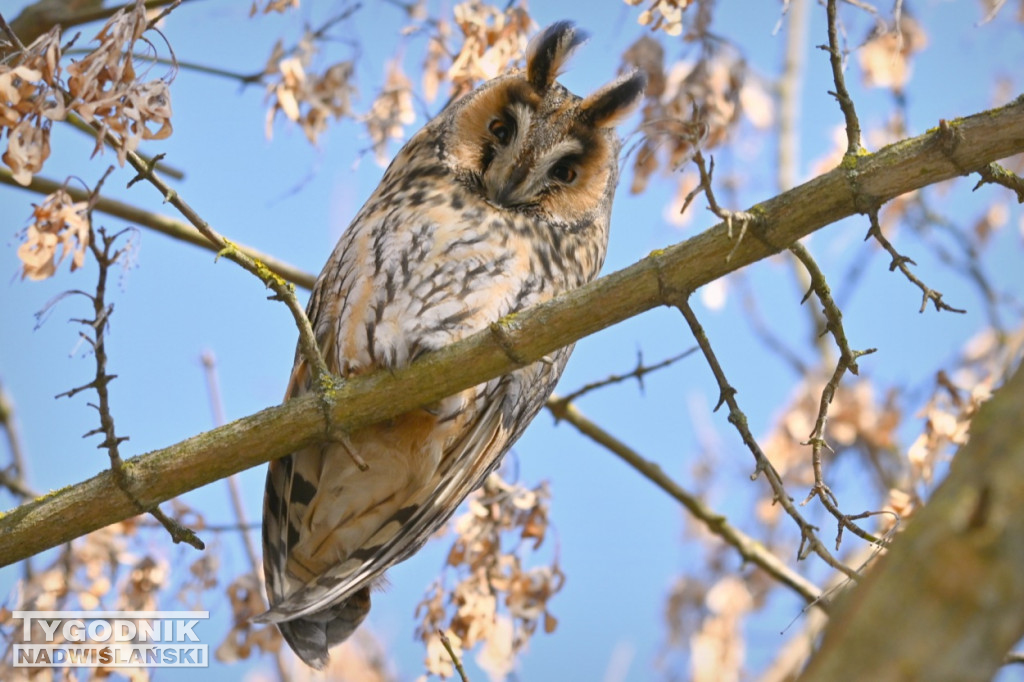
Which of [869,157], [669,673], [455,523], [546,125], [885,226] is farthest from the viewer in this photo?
[885,226]

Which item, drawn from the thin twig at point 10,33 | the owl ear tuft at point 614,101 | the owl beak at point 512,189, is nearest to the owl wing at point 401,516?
the owl beak at point 512,189

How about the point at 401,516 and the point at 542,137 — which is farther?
the point at 542,137

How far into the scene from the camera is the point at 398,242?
315 centimetres

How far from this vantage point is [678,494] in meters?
3.88

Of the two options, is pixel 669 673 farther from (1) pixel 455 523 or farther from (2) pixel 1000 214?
(2) pixel 1000 214

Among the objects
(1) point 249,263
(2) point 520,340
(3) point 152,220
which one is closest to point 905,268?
(2) point 520,340

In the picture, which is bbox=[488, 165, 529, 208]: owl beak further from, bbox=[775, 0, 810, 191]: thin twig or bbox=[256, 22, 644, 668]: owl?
bbox=[775, 0, 810, 191]: thin twig

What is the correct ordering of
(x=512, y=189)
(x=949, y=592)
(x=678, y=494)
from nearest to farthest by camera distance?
(x=949, y=592), (x=512, y=189), (x=678, y=494)

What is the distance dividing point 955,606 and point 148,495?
196 cm

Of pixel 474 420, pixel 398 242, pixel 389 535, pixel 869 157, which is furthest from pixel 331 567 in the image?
pixel 869 157

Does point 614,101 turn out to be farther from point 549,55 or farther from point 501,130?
point 501,130

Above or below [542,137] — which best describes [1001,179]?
below

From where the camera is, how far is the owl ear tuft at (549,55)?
357 centimetres

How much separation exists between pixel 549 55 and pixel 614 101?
0.27 m
